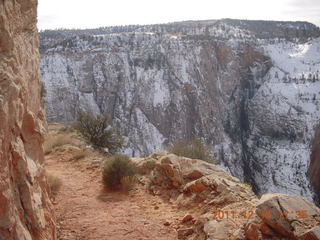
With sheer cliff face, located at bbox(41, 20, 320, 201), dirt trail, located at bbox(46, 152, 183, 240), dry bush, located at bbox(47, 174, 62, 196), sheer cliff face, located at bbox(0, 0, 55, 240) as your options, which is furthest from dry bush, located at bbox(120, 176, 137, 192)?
sheer cliff face, located at bbox(41, 20, 320, 201)

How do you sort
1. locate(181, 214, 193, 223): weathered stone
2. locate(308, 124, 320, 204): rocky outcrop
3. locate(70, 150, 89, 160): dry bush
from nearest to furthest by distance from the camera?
locate(181, 214, 193, 223): weathered stone, locate(70, 150, 89, 160): dry bush, locate(308, 124, 320, 204): rocky outcrop

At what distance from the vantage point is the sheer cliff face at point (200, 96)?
33.7 metres

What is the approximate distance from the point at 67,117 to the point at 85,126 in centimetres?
2101

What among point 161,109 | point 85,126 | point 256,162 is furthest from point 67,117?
point 256,162

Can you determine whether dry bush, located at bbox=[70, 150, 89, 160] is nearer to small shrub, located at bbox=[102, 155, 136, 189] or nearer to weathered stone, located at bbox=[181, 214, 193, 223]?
small shrub, located at bbox=[102, 155, 136, 189]

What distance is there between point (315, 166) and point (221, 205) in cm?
3457

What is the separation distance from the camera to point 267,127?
136 ft

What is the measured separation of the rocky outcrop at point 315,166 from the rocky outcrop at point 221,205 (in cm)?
2883

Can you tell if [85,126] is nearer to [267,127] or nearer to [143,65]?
[143,65]

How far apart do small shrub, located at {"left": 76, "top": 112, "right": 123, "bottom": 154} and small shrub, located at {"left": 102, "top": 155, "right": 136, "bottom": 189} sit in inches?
178

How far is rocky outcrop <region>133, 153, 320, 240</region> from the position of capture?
141 inches

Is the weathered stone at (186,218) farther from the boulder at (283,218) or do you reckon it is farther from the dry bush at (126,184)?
the dry bush at (126,184)

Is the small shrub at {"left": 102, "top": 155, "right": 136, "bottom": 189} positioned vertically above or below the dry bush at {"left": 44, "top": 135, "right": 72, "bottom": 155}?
above

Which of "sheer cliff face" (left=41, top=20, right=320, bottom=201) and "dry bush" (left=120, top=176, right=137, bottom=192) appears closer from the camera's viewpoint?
"dry bush" (left=120, top=176, right=137, bottom=192)
